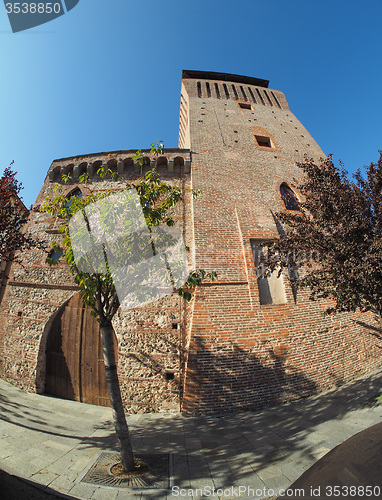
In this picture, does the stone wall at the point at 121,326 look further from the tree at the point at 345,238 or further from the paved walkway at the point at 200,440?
the tree at the point at 345,238

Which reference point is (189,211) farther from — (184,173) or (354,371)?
(354,371)

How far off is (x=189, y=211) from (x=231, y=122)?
6800 mm

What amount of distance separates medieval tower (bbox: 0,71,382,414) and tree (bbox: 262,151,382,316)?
1435mm

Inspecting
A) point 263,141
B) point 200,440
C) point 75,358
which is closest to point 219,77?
→ point 263,141

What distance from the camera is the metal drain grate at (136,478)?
2.88 meters

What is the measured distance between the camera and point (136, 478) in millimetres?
2986

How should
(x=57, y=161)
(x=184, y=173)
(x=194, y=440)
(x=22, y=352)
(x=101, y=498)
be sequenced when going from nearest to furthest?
(x=101, y=498) < (x=194, y=440) < (x=22, y=352) < (x=184, y=173) < (x=57, y=161)

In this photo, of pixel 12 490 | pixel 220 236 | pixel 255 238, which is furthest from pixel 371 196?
pixel 12 490

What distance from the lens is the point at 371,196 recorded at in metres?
4.69

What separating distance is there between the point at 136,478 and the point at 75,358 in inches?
178

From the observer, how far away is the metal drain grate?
9.46 feet

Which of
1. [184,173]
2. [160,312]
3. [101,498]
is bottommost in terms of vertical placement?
[101,498]

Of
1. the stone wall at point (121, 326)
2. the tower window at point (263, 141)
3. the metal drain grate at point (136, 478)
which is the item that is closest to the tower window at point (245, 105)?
the tower window at point (263, 141)

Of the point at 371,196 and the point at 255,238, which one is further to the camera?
the point at 255,238
